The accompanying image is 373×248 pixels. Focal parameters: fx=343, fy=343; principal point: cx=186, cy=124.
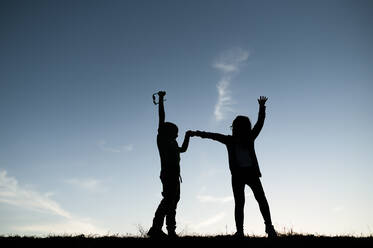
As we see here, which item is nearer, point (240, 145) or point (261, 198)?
point (261, 198)

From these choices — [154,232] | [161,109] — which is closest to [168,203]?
[154,232]

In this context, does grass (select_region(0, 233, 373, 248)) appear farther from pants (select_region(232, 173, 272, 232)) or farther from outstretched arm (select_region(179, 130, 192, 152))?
outstretched arm (select_region(179, 130, 192, 152))

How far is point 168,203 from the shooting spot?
7680 mm

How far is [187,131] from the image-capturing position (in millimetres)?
8406

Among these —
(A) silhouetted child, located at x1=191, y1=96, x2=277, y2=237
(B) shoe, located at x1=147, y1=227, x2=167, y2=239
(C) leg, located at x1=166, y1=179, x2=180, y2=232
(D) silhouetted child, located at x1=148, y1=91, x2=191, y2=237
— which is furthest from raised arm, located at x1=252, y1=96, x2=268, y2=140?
(B) shoe, located at x1=147, y1=227, x2=167, y2=239

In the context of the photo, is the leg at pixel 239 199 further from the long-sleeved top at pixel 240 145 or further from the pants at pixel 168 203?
the pants at pixel 168 203

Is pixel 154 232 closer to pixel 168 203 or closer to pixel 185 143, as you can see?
pixel 168 203

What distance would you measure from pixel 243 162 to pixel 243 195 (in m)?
0.72

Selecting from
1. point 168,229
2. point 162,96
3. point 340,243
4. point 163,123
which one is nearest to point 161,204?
point 168,229

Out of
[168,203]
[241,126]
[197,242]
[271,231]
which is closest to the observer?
[197,242]

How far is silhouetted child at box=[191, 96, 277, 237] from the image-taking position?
7.39 meters

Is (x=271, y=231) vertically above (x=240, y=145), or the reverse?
(x=240, y=145)

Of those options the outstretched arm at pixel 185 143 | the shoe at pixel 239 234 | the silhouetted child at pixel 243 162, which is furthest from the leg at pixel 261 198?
the outstretched arm at pixel 185 143

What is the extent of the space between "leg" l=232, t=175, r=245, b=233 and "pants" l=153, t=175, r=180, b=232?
131 centimetres
